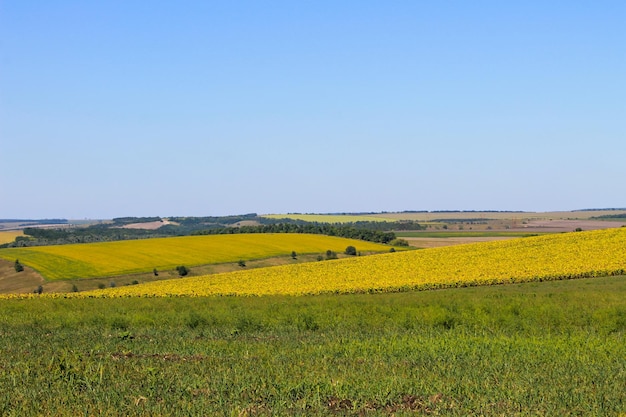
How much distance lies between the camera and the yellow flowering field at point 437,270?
4447cm

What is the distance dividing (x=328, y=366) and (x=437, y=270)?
37883 mm

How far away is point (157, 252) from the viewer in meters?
87.6

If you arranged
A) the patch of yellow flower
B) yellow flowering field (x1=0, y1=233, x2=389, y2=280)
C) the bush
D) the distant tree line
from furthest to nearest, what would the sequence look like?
the distant tree line → the bush → yellow flowering field (x1=0, y1=233, x2=389, y2=280) → the patch of yellow flower

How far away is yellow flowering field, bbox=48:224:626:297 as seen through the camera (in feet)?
146

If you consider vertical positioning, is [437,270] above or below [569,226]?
below

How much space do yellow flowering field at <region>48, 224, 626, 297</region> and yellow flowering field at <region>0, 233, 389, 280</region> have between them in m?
21.2

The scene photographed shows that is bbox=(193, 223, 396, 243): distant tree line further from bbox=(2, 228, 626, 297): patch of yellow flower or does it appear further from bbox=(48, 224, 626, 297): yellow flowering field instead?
bbox=(48, 224, 626, 297): yellow flowering field

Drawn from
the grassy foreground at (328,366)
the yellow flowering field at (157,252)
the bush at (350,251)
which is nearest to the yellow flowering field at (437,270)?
the grassy foreground at (328,366)

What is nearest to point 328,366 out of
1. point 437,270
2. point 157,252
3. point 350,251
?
point 437,270

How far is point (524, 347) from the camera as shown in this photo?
1716cm

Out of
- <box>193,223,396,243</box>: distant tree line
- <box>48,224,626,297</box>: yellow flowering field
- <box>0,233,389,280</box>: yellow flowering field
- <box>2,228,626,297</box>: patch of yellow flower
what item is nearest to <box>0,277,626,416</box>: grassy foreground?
<box>2,228,626,297</box>: patch of yellow flower

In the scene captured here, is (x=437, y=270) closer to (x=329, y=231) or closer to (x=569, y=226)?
(x=329, y=231)

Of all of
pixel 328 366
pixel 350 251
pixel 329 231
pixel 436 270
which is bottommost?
pixel 350 251

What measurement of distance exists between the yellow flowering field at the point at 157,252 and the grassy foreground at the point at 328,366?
1994 inches
